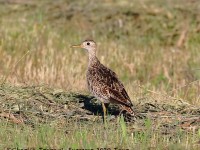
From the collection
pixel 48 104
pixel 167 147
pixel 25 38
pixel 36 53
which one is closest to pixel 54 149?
pixel 167 147

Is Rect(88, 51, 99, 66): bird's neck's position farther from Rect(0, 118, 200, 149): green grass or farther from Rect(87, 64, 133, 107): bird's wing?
Rect(0, 118, 200, 149): green grass

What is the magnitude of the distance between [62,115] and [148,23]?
297 inches

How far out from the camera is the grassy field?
764 cm

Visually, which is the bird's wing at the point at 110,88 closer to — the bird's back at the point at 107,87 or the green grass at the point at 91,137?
the bird's back at the point at 107,87

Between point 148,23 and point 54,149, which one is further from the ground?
point 148,23

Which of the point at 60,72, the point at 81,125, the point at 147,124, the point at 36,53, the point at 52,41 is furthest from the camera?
→ the point at 52,41

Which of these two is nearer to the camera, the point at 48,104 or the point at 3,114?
the point at 3,114

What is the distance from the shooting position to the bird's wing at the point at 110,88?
28.8 ft

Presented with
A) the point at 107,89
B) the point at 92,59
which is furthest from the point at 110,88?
the point at 92,59

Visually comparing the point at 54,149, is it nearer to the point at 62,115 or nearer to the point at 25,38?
the point at 62,115

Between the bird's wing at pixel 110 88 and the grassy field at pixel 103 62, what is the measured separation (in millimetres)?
315

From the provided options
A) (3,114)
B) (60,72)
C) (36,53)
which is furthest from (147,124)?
(36,53)

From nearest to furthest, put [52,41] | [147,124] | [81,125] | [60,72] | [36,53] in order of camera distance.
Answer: [147,124], [81,125], [60,72], [36,53], [52,41]

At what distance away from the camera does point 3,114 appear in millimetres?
8539
